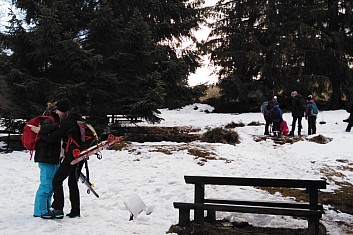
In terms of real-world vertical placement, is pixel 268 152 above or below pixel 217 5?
below

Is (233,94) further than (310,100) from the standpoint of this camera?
Yes

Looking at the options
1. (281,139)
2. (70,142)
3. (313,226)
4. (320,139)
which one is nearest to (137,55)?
(281,139)

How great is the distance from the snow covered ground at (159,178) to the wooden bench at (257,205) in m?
0.39

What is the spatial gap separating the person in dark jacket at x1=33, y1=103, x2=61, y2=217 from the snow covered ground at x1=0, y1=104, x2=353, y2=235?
252 millimetres

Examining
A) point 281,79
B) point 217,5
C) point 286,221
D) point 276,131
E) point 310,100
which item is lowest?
point 286,221

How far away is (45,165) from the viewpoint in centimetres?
589

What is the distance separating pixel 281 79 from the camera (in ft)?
85.7

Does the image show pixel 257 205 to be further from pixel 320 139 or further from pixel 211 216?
pixel 320 139

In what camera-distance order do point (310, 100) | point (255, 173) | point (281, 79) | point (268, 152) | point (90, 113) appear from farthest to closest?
1. point (281, 79)
2. point (310, 100)
3. point (90, 113)
4. point (268, 152)
5. point (255, 173)

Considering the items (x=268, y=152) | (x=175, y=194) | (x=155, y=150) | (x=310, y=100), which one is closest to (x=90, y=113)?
(x=155, y=150)

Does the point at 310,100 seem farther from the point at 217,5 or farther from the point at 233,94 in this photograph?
the point at 217,5

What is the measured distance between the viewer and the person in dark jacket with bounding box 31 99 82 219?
227 inches

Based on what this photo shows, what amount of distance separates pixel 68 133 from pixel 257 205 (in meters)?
3.21

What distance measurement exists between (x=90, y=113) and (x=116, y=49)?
2858mm
